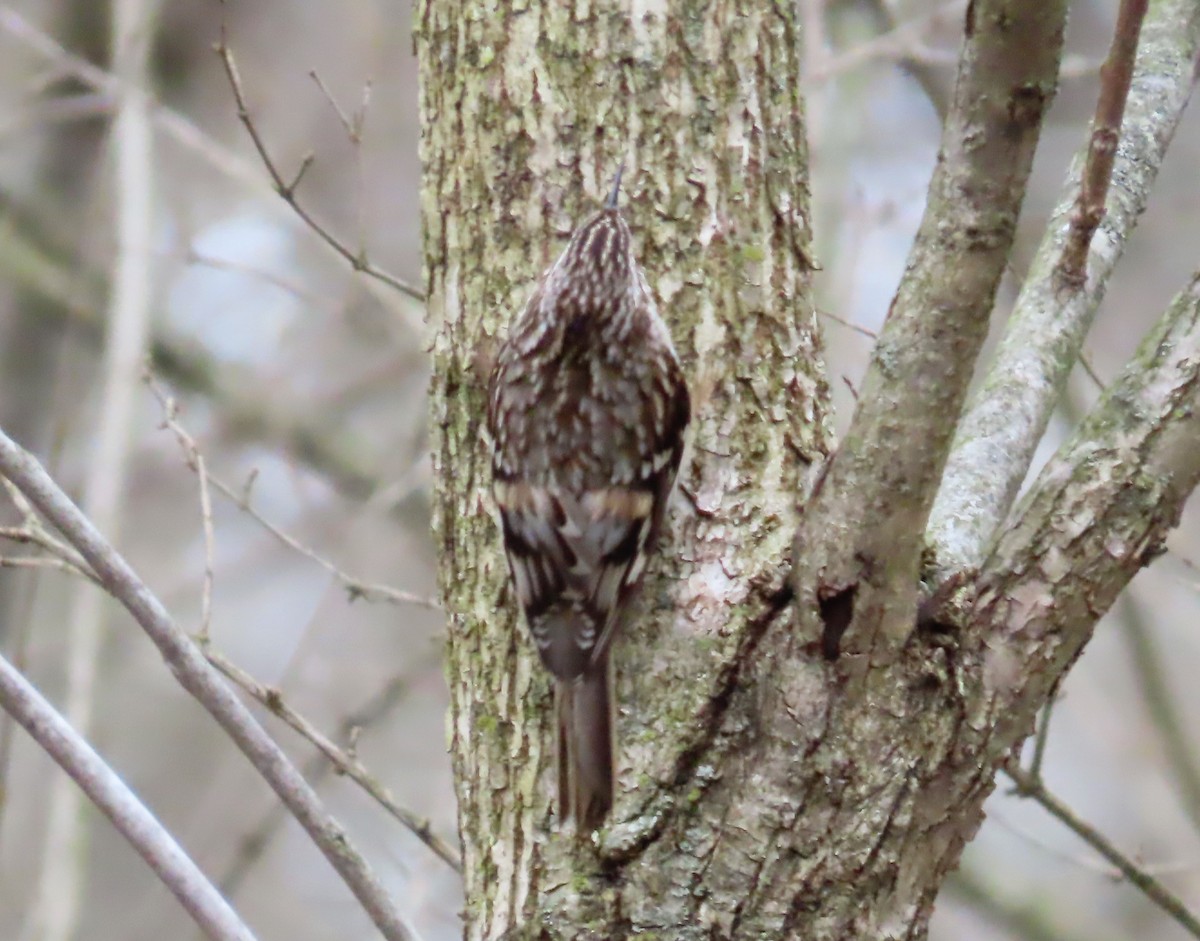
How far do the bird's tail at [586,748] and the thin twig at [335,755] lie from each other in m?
0.48

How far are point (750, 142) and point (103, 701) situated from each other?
4828 mm

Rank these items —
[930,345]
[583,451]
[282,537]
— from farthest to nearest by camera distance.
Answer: [282,537], [583,451], [930,345]

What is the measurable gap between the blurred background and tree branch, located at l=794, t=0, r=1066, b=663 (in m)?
1.98

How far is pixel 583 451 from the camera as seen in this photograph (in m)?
2.30

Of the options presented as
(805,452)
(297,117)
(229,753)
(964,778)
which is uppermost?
(297,117)

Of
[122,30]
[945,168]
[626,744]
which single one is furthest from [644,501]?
[122,30]

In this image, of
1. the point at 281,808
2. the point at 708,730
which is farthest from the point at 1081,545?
the point at 281,808

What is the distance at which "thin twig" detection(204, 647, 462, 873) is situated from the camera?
229cm

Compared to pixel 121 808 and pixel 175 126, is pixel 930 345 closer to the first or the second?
pixel 121 808

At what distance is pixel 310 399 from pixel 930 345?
14.3 ft

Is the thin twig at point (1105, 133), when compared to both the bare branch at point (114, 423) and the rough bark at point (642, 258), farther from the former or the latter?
the bare branch at point (114, 423)

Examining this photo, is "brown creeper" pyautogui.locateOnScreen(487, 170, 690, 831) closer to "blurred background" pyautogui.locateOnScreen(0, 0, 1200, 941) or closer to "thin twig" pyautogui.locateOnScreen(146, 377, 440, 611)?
"thin twig" pyautogui.locateOnScreen(146, 377, 440, 611)

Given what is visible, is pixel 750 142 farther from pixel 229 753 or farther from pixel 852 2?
pixel 229 753

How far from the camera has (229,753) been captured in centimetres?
579
